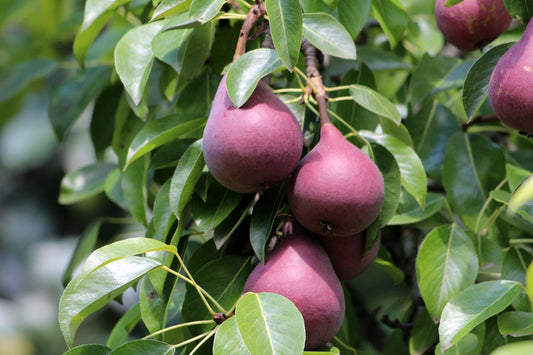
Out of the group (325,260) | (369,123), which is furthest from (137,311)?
(369,123)

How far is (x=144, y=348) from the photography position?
90 cm

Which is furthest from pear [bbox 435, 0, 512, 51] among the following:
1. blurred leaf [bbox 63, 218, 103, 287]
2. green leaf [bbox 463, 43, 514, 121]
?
blurred leaf [bbox 63, 218, 103, 287]

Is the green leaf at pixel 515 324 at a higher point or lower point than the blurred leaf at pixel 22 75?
lower

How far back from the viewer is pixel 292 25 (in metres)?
0.91

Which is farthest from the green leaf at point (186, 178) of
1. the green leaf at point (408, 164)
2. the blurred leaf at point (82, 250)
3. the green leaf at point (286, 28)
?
the blurred leaf at point (82, 250)

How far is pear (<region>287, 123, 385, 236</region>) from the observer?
870mm

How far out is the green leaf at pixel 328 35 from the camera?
978 mm

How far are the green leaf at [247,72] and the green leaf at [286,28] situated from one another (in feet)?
0.10

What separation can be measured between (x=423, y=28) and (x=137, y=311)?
1123 mm

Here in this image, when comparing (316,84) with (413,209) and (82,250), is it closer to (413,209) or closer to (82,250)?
(413,209)

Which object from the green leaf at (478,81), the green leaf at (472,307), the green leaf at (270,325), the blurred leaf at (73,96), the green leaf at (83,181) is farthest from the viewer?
the green leaf at (83,181)

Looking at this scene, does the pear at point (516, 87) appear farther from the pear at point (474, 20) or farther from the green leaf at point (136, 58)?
the green leaf at point (136, 58)

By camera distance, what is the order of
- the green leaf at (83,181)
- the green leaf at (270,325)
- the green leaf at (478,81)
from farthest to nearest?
the green leaf at (83,181) → the green leaf at (478,81) → the green leaf at (270,325)

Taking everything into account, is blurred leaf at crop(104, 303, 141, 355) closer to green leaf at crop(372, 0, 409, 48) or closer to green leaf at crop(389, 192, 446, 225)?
green leaf at crop(389, 192, 446, 225)
